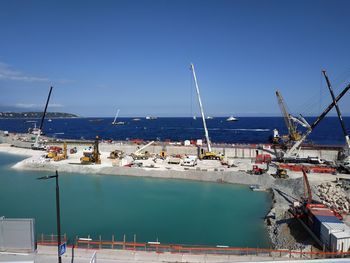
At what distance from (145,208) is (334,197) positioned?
22767 millimetres

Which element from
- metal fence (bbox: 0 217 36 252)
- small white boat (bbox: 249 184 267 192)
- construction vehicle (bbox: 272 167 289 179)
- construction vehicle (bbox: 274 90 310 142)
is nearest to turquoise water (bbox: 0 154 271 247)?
small white boat (bbox: 249 184 267 192)

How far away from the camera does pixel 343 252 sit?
68.1 ft

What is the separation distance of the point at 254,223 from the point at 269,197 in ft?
35.4

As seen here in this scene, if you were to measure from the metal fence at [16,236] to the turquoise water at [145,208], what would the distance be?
807 centimetres

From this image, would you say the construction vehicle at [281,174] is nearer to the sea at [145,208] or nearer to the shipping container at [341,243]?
the sea at [145,208]

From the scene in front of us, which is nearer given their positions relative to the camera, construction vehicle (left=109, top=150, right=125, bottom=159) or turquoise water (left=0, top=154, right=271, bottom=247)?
turquoise water (left=0, top=154, right=271, bottom=247)

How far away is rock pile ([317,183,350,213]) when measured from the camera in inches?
1307

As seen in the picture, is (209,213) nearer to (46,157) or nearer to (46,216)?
(46,216)

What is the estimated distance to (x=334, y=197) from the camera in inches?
1423

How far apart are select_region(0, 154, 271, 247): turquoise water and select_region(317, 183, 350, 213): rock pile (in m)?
6.62

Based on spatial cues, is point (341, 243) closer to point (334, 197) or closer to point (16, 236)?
point (334, 197)

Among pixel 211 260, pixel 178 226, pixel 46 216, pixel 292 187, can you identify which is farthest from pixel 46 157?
pixel 211 260

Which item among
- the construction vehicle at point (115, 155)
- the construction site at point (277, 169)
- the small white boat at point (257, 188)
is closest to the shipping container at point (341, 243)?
the construction site at point (277, 169)

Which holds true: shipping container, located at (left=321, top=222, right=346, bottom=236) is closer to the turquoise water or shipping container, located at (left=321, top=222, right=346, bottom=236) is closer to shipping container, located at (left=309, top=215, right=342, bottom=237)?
shipping container, located at (left=309, top=215, right=342, bottom=237)
